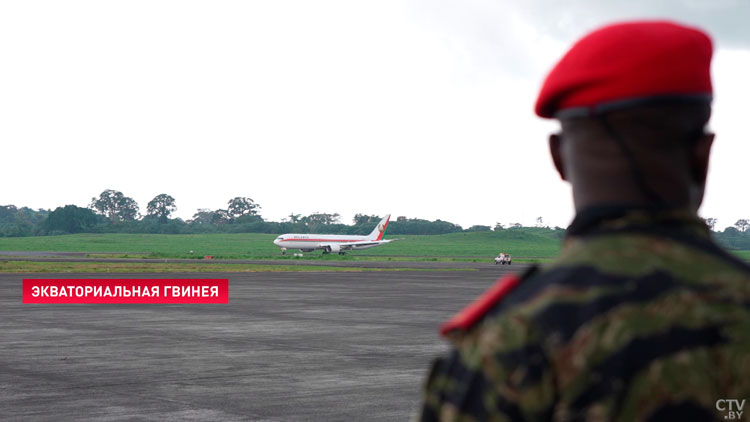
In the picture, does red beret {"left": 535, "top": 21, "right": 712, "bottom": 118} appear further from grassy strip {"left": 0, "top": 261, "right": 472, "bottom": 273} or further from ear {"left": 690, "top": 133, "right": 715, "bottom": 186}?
grassy strip {"left": 0, "top": 261, "right": 472, "bottom": 273}

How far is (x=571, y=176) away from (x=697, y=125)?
272 millimetres

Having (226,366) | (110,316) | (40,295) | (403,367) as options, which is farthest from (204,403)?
(40,295)

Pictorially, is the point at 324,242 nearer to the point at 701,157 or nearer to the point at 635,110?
the point at 701,157

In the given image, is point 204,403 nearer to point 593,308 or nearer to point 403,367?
point 403,367

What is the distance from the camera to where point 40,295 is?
35844mm

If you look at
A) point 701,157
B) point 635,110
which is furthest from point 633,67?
point 701,157

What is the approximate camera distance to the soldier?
5.41 ft

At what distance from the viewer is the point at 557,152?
83.8 inches

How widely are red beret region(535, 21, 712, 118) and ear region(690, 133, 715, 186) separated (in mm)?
111

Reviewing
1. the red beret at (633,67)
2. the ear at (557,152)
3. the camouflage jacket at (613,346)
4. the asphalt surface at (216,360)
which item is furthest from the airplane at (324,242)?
the camouflage jacket at (613,346)

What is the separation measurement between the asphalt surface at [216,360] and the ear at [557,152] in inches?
378

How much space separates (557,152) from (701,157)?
313 millimetres

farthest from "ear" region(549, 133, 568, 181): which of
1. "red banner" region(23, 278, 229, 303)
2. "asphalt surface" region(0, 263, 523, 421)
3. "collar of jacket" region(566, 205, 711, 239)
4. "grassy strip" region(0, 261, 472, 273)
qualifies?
"grassy strip" region(0, 261, 472, 273)

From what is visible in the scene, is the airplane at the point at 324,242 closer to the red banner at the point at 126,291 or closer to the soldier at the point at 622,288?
the red banner at the point at 126,291
